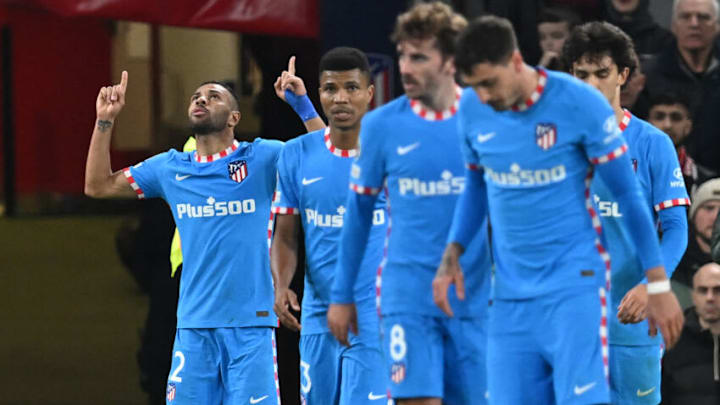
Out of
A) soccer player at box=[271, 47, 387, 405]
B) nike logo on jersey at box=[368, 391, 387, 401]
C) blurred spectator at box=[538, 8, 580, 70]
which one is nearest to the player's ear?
soccer player at box=[271, 47, 387, 405]

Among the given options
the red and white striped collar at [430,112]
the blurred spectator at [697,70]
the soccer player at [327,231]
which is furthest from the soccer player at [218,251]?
the blurred spectator at [697,70]

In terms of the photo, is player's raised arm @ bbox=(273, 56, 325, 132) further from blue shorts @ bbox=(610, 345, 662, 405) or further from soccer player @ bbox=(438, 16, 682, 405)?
soccer player @ bbox=(438, 16, 682, 405)

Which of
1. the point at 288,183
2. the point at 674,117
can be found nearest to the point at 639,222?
the point at 288,183

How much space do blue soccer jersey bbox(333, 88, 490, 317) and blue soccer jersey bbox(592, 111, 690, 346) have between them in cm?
112

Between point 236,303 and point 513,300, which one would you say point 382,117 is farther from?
point 236,303

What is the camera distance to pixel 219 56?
1318cm

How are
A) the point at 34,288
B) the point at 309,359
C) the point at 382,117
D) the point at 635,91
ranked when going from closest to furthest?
the point at 382,117
the point at 309,359
the point at 635,91
the point at 34,288

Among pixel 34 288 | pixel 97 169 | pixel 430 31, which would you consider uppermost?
pixel 430 31

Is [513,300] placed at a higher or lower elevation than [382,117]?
lower

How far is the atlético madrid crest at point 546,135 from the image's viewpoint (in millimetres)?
5785

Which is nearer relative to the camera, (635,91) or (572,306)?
(572,306)

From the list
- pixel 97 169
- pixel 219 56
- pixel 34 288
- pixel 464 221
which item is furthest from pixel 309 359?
pixel 34 288

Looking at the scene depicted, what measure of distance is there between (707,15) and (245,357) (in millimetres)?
4087

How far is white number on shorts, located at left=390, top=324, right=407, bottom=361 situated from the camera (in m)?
6.16
